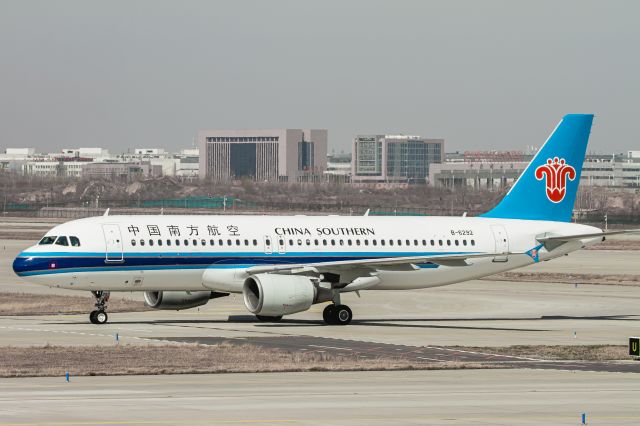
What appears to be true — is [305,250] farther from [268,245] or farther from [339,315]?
[339,315]

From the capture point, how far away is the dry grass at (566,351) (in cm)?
4050

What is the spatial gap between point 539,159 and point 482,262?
6.23 metres

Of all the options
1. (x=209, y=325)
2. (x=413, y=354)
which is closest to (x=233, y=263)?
(x=209, y=325)

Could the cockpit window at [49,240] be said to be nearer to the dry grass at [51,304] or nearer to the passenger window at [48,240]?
the passenger window at [48,240]

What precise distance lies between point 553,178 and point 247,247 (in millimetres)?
15562

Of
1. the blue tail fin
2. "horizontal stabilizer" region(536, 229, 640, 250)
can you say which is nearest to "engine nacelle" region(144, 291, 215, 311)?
the blue tail fin

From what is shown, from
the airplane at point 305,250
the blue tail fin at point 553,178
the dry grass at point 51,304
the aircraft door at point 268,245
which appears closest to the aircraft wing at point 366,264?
the airplane at point 305,250

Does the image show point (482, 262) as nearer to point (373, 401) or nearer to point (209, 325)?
point (209, 325)

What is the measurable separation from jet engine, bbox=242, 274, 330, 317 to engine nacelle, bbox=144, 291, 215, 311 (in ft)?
9.65

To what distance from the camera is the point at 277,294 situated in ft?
164

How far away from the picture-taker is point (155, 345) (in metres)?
42.3

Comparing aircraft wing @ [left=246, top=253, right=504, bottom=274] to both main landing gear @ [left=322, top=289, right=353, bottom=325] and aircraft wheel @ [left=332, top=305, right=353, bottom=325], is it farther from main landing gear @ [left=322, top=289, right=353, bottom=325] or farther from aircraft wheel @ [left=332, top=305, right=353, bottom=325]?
aircraft wheel @ [left=332, top=305, right=353, bottom=325]

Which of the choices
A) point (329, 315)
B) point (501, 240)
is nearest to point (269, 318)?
point (329, 315)

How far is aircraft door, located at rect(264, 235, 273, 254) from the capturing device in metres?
52.8
